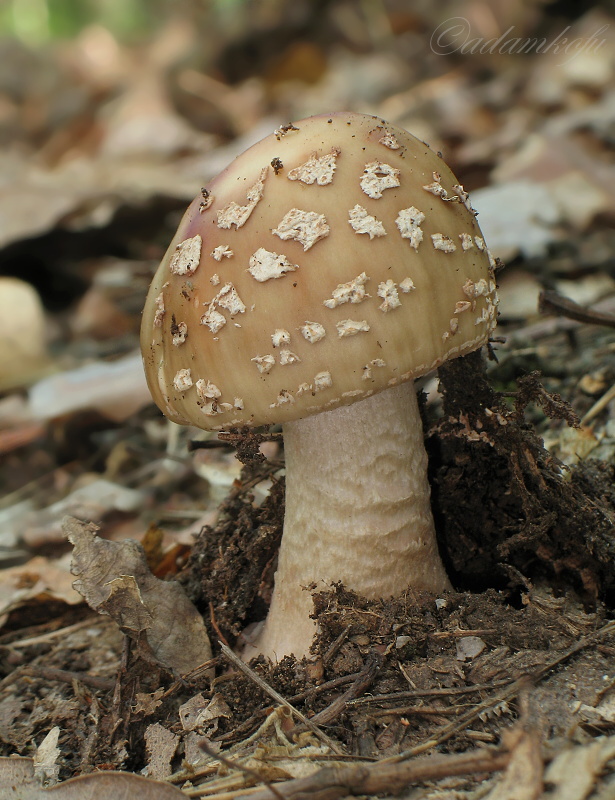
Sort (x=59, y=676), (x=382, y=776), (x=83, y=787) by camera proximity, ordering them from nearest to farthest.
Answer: (x=382, y=776) < (x=83, y=787) < (x=59, y=676)

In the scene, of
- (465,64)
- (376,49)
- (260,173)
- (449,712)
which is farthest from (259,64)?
(449,712)

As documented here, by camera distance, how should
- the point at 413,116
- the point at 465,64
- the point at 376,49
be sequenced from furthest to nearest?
the point at 376,49, the point at 465,64, the point at 413,116

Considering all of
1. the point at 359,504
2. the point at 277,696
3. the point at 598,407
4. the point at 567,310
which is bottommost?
the point at 277,696

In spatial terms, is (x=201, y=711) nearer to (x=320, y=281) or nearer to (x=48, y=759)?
(x=48, y=759)

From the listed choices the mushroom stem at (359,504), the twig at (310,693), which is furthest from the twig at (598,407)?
the twig at (310,693)

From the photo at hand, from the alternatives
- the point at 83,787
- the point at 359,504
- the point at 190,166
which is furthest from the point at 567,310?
the point at 190,166

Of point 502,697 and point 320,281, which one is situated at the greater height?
point 320,281

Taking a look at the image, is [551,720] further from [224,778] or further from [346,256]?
[346,256]
